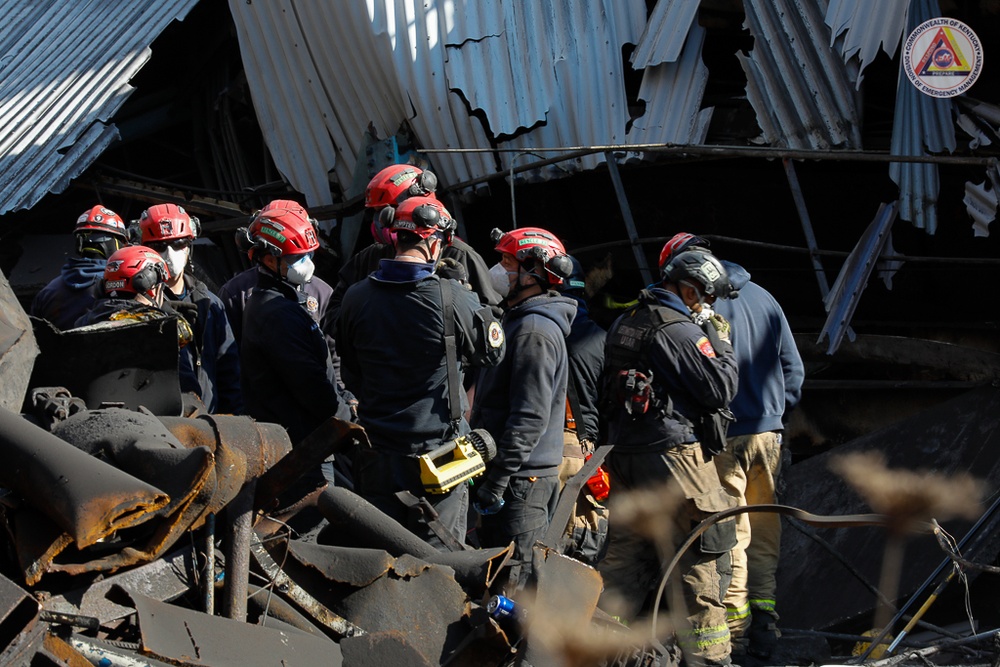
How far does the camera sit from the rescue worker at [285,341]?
16.8 ft

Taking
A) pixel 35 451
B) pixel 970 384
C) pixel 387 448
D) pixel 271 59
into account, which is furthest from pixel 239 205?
pixel 35 451

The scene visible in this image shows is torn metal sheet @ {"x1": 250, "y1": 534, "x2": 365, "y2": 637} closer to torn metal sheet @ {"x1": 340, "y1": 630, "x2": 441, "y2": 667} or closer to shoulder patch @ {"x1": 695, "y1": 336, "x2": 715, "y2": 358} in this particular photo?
torn metal sheet @ {"x1": 340, "y1": 630, "x2": 441, "y2": 667}

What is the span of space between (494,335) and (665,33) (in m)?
3.77

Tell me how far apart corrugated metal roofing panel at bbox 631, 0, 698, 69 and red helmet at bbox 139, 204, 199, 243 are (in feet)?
11.1

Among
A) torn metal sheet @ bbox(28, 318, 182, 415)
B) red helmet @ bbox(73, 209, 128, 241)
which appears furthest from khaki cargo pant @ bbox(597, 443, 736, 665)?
red helmet @ bbox(73, 209, 128, 241)

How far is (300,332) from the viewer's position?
5137mm

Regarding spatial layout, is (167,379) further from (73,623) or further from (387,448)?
(73,623)

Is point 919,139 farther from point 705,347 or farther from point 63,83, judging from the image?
point 63,83

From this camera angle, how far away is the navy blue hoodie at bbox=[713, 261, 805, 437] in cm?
588

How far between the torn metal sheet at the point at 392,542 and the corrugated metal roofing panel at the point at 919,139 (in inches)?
165

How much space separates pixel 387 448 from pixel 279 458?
4.58 ft

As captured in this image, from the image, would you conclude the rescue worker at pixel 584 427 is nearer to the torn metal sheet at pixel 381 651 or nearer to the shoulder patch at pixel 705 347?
the shoulder patch at pixel 705 347

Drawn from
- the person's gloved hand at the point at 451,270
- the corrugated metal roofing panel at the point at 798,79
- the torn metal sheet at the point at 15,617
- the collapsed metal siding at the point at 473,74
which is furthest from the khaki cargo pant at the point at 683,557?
the torn metal sheet at the point at 15,617

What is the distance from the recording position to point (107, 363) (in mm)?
4371
